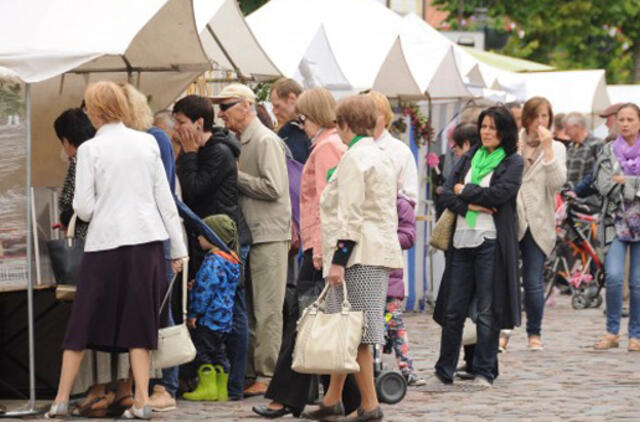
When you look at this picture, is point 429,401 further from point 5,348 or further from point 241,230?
point 5,348

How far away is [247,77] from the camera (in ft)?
Result: 44.0

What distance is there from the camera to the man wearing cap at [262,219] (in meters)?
11.1

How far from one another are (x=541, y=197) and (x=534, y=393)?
8.30 ft

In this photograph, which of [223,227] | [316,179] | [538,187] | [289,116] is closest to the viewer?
[316,179]

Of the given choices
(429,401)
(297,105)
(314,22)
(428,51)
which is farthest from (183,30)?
(428,51)

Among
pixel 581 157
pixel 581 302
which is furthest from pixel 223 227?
pixel 581 157

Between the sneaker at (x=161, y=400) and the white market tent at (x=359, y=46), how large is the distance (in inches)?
241

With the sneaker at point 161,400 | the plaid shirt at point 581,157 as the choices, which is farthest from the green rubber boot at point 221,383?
the plaid shirt at point 581,157

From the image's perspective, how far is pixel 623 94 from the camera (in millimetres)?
33531

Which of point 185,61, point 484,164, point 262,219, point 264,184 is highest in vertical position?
point 185,61

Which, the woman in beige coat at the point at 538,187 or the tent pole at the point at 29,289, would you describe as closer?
the tent pole at the point at 29,289

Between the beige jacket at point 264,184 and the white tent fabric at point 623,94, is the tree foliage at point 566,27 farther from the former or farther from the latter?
the beige jacket at point 264,184

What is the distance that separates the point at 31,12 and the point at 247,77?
3328mm

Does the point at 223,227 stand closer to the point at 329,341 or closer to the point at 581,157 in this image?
the point at 329,341
